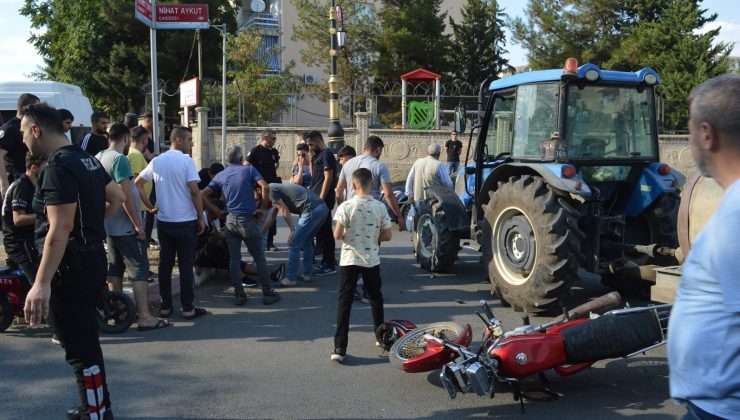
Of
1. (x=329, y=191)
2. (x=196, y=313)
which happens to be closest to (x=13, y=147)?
(x=196, y=313)

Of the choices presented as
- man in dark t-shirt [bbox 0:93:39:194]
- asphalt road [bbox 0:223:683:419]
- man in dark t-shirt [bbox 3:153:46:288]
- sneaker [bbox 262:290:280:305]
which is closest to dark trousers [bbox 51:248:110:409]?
asphalt road [bbox 0:223:683:419]

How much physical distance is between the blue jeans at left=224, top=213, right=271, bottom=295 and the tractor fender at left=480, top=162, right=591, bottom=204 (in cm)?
258

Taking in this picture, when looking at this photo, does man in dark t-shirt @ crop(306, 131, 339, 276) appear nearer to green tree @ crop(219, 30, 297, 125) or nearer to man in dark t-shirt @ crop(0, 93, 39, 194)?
man in dark t-shirt @ crop(0, 93, 39, 194)

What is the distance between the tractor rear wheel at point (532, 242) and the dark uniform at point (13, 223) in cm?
436

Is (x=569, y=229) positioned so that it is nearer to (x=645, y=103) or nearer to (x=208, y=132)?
(x=645, y=103)

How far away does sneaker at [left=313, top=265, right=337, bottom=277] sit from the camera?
8750mm

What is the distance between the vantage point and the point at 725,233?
1.87 metres

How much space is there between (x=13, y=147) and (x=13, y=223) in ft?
6.03

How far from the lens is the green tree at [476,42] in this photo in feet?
113

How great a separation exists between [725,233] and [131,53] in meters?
32.1

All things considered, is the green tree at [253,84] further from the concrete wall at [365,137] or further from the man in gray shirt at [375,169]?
the man in gray shirt at [375,169]

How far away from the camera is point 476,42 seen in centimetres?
3466

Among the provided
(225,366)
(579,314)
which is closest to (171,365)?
(225,366)

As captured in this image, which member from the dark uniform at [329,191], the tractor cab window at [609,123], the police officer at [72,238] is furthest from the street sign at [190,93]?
the police officer at [72,238]
